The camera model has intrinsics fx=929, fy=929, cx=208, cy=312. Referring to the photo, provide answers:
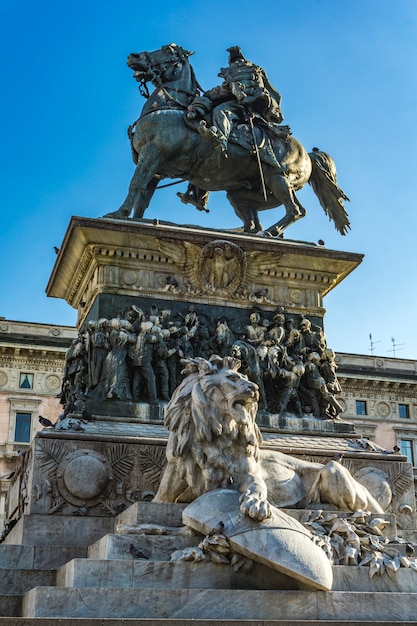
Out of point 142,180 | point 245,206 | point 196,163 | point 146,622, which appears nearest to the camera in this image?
point 146,622

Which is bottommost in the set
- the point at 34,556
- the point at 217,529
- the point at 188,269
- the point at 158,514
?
the point at 34,556

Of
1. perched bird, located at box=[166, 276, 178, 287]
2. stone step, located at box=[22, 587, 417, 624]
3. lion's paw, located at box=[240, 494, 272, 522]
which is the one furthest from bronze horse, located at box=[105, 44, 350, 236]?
stone step, located at box=[22, 587, 417, 624]

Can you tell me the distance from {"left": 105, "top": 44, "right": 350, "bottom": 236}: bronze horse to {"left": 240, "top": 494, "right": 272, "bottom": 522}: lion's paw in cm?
743

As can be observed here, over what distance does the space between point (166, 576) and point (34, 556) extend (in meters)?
3.15

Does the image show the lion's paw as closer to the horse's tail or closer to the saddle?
the saddle

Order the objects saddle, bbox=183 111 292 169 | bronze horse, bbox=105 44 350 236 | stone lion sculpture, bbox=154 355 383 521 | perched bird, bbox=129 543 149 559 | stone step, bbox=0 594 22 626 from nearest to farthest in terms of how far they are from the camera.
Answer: perched bird, bbox=129 543 149 559
stone step, bbox=0 594 22 626
stone lion sculpture, bbox=154 355 383 521
bronze horse, bbox=105 44 350 236
saddle, bbox=183 111 292 169

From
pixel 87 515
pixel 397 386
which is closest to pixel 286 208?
pixel 87 515

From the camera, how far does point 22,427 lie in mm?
45562

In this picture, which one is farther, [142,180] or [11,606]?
[142,180]

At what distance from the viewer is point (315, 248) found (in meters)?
16.1

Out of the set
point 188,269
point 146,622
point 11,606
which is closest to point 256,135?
point 188,269

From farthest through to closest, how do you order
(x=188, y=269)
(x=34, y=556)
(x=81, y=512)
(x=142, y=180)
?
(x=142, y=180)
(x=188, y=269)
(x=81, y=512)
(x=34, y=556)

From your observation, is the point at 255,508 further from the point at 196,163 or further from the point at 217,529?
the point at 196,163

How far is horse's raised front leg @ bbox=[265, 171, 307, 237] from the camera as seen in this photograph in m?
17.0
